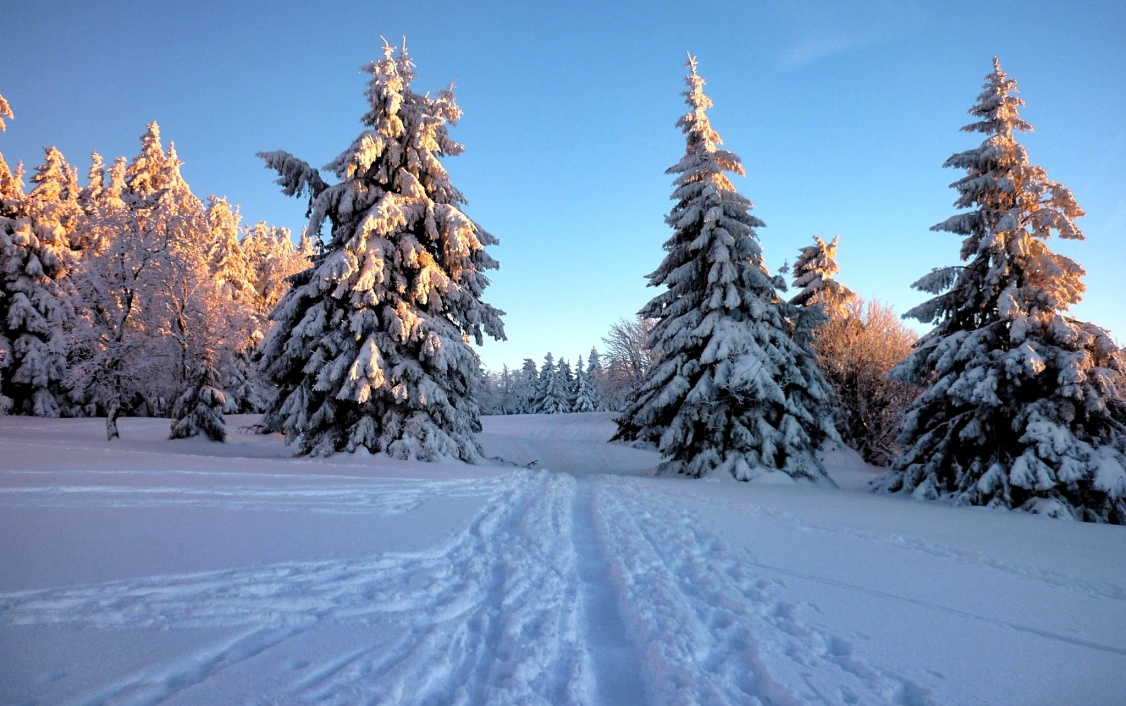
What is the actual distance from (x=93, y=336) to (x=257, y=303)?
50.0 ft

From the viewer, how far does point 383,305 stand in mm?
13234

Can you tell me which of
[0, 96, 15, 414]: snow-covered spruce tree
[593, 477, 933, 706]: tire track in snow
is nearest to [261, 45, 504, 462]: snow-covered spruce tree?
[593, 477, 933, 706]: tire track in snow

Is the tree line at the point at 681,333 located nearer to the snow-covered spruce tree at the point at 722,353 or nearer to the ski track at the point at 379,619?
the snow-covered spruce tree at the point at 722,353

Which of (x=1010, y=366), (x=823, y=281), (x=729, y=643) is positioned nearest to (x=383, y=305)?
(x=729, y=643)

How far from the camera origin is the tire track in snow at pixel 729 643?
2.58m

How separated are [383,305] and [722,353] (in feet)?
30.4

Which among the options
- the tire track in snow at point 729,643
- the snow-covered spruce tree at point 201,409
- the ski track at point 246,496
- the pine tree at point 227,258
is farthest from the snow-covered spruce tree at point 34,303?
the tire track in snow at point 729,643

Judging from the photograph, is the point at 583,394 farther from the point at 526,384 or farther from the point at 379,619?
the point at 379,619

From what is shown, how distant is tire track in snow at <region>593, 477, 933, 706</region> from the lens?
8.48 ft

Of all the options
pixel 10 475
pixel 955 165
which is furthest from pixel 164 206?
pixel 955 165

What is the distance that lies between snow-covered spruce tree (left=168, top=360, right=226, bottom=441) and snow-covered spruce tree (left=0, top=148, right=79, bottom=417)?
433 inches

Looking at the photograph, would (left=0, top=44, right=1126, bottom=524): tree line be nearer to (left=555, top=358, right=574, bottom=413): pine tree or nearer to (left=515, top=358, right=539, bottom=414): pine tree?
(left=555, top=358, right=574, bottom=413): pine tree

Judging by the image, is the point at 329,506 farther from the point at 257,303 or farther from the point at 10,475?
the point at 257,303

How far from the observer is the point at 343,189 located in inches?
533
